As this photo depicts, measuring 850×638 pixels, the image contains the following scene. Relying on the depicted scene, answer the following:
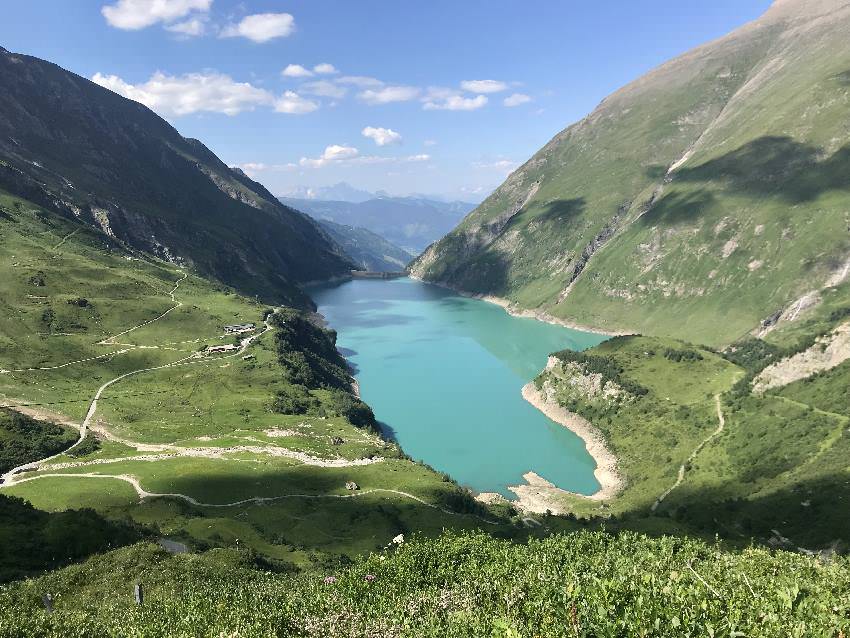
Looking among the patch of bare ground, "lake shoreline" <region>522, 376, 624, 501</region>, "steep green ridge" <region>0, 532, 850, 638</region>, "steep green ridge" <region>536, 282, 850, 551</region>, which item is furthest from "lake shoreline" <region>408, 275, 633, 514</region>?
"steep green ridge" <region>0, 532, 850, 638</region>

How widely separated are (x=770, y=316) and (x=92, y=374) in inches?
9054

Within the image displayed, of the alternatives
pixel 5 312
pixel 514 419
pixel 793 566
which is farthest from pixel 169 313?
pixel 793 566

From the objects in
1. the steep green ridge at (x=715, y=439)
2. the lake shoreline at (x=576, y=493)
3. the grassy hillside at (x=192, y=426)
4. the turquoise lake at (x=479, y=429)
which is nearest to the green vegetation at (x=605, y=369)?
the steep green ridge at (x=715, y=439)

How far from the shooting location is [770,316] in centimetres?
19538

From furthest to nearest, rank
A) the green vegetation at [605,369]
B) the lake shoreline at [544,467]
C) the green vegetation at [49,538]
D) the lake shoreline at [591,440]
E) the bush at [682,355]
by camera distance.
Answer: the bush at [682,355]
the green vegetation at [605,369]
the lake shoreline at [591,440]
the lake shoreline at [544,467]
the green vegetation at [49,538]

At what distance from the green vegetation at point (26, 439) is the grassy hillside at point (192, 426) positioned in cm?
53

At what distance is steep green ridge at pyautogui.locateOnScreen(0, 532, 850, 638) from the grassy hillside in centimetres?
1592

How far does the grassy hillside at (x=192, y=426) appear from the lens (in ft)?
247

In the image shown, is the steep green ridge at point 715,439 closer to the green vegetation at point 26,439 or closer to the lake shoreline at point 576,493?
the lake shoreline at point 576,493

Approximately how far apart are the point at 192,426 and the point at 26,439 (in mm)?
30110

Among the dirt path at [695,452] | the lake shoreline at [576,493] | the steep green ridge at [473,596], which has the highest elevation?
the steep green ridge at [473,596]

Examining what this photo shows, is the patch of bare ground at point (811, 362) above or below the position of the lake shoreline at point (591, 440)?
above

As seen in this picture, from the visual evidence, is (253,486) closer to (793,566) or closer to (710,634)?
(793,566)

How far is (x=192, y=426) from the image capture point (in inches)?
4587
